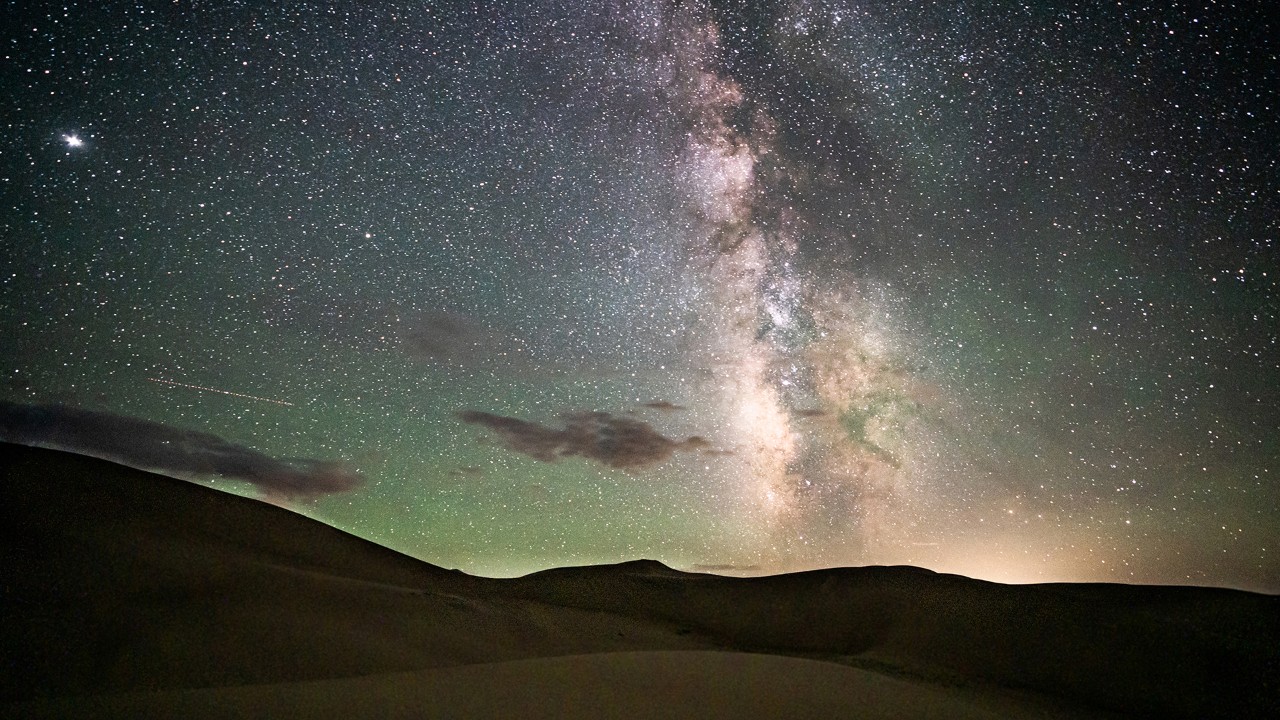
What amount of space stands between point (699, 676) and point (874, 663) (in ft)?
22.5

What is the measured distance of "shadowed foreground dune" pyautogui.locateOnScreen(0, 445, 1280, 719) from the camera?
21.4 ft

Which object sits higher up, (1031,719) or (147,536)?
(147,536)

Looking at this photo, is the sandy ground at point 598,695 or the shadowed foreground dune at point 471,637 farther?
the shadowed foreground dune at point 471,637

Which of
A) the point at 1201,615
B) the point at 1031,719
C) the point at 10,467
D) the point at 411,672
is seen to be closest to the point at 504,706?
the point at 411,672

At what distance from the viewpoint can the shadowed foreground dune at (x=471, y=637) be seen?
6.53m

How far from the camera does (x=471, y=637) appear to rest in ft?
33.7

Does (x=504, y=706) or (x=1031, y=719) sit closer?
(x=504, y=706)

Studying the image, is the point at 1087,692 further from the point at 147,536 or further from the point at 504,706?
the point at 147,536

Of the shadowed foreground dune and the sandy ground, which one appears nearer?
the sandy ground

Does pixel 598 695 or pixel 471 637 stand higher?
pixel 598 695

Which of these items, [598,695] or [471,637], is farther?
[471,637]

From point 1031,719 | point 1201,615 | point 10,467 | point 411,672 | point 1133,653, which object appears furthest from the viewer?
point 1201,615

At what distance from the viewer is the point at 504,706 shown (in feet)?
21.6

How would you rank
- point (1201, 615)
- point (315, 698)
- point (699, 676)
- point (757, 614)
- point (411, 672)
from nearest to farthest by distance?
1. point (315, 698)
2. point (411, 672)
3. point (699, 676)
4. point (1201, 615)
5. point (757, 614)
